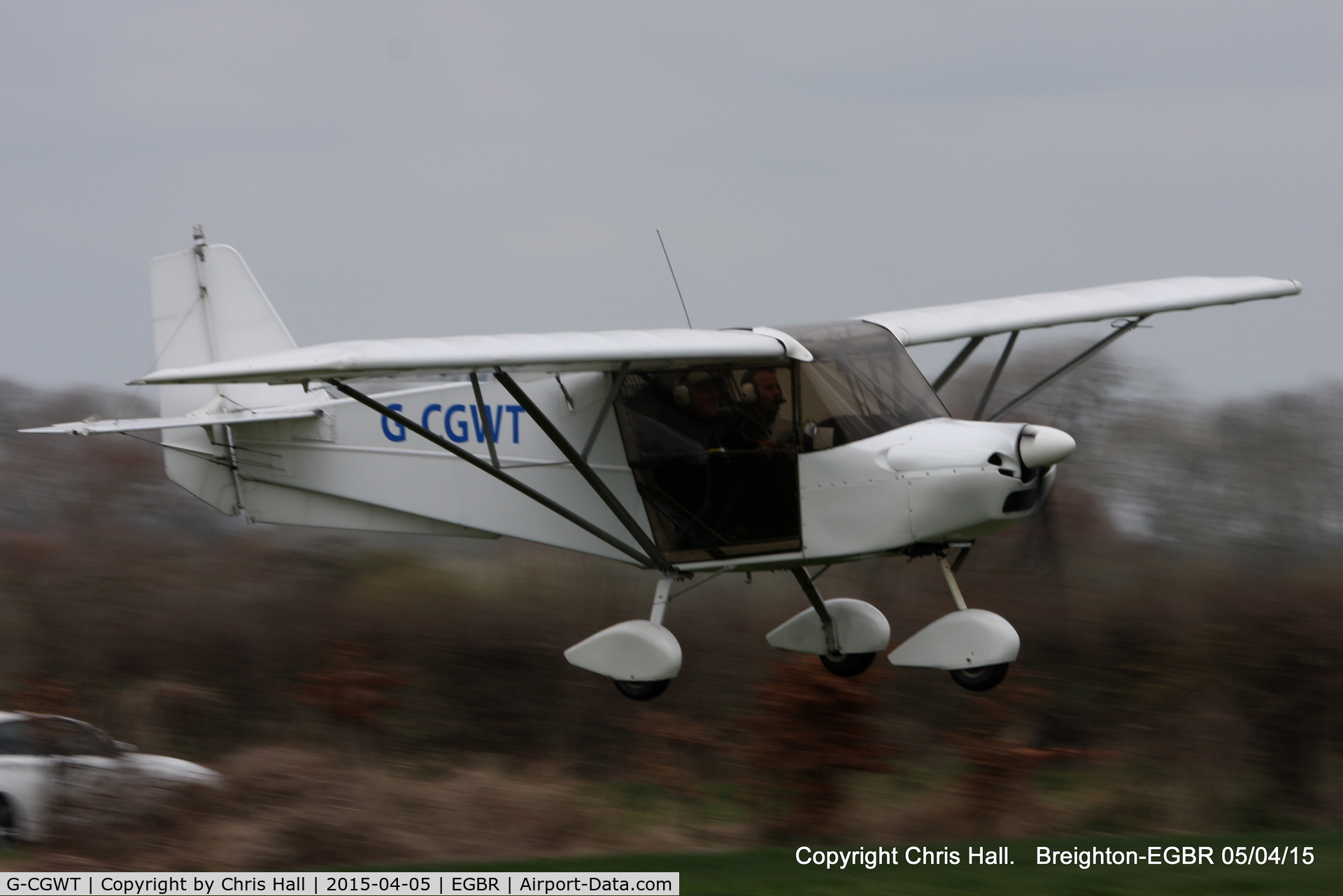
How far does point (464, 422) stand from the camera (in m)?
9.92

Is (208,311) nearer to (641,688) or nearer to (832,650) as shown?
(641,688)

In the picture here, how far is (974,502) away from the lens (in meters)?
7.99

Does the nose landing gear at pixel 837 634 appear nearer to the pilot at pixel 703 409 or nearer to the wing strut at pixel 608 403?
the pilot at pixel 703 409

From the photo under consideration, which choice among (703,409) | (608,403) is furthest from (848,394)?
(608,403)

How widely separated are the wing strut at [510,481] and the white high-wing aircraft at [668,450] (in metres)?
0.02

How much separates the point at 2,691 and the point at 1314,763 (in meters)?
19.5

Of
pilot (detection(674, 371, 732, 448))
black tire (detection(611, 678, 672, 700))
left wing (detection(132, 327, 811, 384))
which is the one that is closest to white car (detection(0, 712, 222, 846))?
left wing (detection(132, 327, 811, 384))

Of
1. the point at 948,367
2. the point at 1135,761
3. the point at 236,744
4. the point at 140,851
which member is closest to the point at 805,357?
the point at 948,367

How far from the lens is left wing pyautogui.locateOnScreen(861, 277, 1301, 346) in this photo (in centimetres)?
1021

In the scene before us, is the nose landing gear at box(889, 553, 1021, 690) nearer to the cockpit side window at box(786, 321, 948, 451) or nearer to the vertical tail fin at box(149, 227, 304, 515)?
the cockpit side window at box(786, 321, 948, 451)

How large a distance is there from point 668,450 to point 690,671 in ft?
34.9

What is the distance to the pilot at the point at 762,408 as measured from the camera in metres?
8.50

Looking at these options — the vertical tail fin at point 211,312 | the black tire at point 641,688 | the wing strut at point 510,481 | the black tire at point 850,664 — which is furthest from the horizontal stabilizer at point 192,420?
the black tire at point 850,664

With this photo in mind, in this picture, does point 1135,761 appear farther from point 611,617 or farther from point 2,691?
point 2,691
